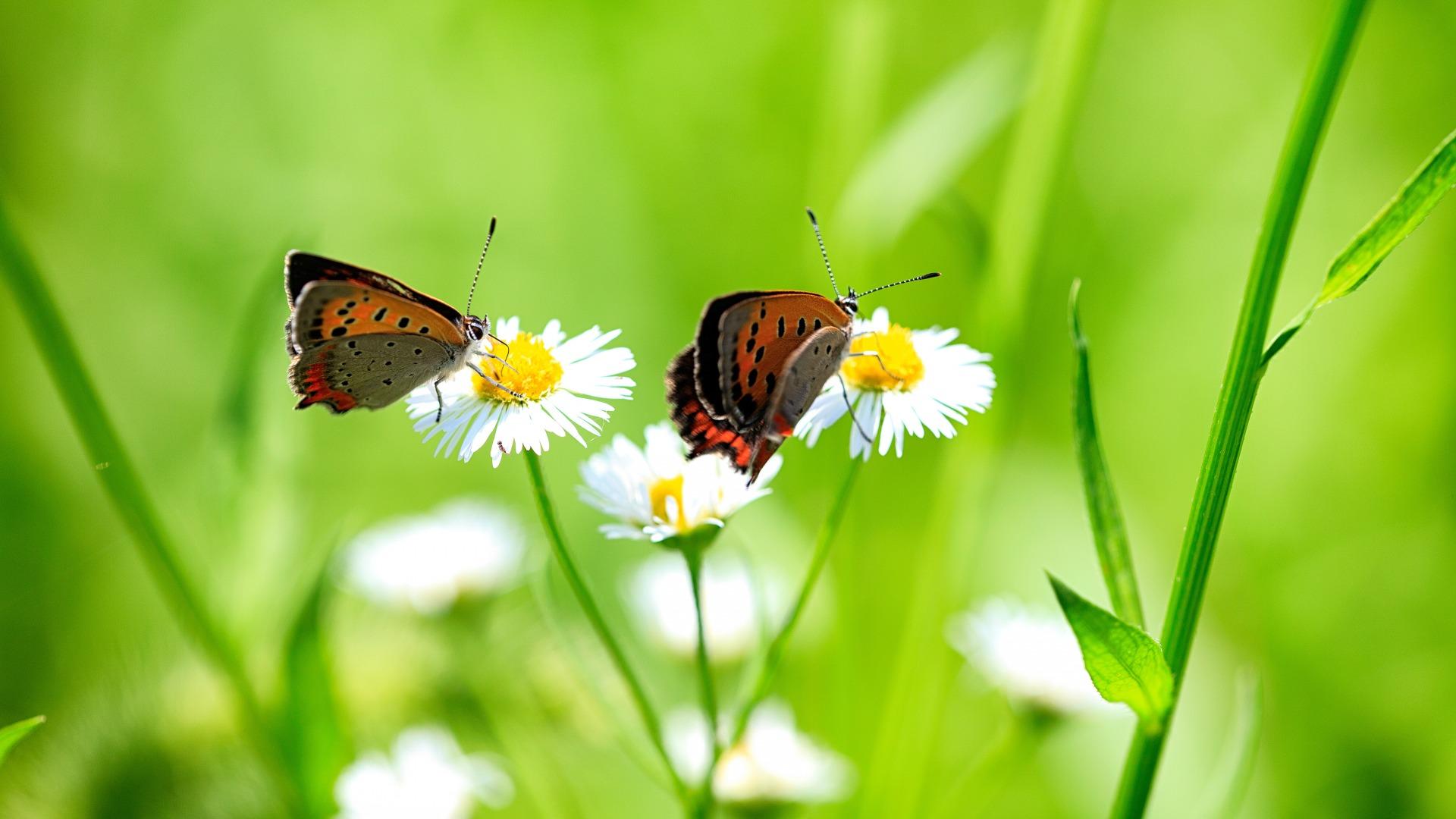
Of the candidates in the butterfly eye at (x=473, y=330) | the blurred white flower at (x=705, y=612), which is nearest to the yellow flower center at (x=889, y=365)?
the butterfly eye at (x=473, y=330)

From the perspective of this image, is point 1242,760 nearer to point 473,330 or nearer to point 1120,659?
point 1120,659

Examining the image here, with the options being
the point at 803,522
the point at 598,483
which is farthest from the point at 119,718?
the point at 803,522

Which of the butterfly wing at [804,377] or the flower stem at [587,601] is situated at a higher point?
the butterfly wing at [804,377]

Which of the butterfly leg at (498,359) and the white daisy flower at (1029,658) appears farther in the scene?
the white daisy flower at (1029,658)

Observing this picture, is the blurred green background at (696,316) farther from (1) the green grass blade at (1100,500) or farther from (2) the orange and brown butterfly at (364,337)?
(1) the green grass blade at (1100,500)

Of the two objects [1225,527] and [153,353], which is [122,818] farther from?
[1225,527]

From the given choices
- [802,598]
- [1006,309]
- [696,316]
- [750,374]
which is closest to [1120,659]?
[802,598]
